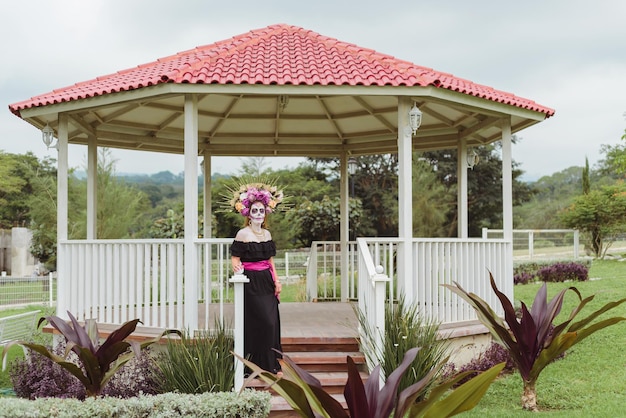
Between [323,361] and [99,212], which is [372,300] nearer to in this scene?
[323,361]

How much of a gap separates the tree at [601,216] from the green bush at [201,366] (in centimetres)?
2544

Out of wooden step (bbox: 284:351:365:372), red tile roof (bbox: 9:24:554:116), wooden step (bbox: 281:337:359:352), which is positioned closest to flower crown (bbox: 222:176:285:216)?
red tile roof (bbox: 9:24:554:116)

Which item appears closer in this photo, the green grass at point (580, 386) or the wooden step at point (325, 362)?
the green grass at point (580, 386)

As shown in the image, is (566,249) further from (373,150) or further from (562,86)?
(562,86)

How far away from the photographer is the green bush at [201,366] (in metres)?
6.55

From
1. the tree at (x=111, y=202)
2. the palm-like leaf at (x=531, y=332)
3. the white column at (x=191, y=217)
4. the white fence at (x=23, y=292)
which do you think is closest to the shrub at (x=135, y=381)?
the white column at (x=191, y=217)

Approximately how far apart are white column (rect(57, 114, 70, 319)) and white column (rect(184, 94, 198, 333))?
77.2 inches

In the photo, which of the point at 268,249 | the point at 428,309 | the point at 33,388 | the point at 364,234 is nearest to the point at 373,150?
the point at 428,309

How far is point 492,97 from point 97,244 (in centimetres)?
564

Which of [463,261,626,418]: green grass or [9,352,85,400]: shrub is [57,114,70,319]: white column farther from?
[463,261,626,418]: green grass

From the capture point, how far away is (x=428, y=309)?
825cm

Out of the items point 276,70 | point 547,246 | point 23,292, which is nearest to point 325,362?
point 276,70

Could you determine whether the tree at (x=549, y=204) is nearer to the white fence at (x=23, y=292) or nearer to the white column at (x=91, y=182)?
the white fence at (x=23, y=292)

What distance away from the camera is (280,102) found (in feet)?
33.9
